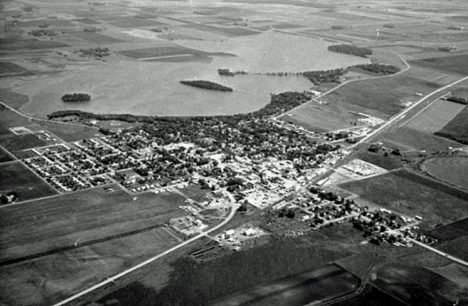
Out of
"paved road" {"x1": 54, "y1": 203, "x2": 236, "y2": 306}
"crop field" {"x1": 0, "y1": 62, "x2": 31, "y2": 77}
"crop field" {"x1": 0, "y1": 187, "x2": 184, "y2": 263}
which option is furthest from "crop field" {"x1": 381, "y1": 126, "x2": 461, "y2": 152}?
"crop field" {"x1": 0, "y1": 62, "x2": 31, "y2": 77}

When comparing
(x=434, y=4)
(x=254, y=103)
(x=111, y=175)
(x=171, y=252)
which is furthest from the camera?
(x=434, y=4)

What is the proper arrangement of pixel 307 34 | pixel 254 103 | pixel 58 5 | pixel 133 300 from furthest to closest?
1. pixel 58 5
2. pixel 307 34
3. pixel 254 103
4. pixel 133 300

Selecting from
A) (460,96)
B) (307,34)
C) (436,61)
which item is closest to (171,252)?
(460,96)

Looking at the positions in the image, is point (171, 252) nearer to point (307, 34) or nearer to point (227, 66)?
point (227, 66)

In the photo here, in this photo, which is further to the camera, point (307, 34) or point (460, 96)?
point (307, 34)

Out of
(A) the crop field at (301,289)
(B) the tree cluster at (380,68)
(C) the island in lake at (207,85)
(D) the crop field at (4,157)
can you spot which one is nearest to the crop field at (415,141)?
(C) the island in lake at (207,85)

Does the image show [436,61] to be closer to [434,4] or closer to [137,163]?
[137,163]

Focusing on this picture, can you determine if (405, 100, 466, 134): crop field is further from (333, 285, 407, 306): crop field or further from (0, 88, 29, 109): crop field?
(0, 88, 29, 109): crop field
